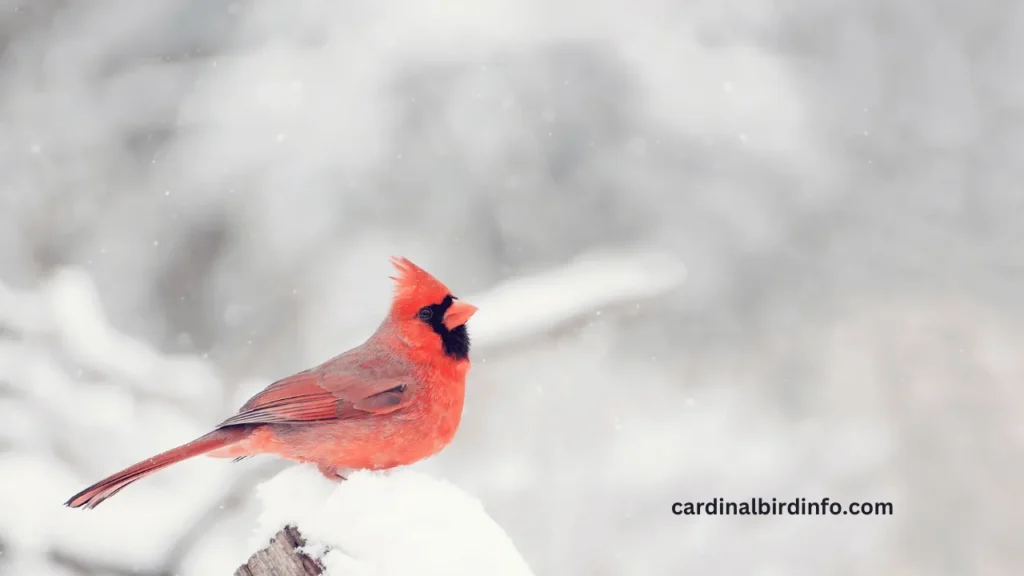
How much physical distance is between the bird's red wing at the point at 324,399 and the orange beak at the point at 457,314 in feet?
0.60

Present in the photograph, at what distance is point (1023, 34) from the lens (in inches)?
183

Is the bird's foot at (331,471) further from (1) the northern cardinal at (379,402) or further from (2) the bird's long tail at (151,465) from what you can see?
(2) the bird's long tail at (151,465)

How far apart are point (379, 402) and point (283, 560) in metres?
0.51

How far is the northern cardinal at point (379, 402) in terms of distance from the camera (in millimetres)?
2000

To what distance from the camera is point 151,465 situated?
1.72m

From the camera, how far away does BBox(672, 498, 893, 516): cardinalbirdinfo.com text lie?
3.84 metres

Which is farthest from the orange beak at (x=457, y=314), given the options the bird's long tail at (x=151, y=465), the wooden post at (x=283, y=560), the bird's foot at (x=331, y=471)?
the wooden post at (x=283, y=560)

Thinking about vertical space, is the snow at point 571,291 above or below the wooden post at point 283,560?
above

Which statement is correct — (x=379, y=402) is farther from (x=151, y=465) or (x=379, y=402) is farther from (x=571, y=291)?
(x=571, y=291)

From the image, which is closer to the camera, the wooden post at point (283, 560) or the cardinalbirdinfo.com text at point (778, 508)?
the wooden post at point (283, 560)

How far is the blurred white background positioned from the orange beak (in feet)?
4.98

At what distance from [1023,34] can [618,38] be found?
2.23 metres

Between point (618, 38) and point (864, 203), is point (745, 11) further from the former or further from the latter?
point (864, 203)

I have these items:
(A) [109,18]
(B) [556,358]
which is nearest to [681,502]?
(B) [556,358]
